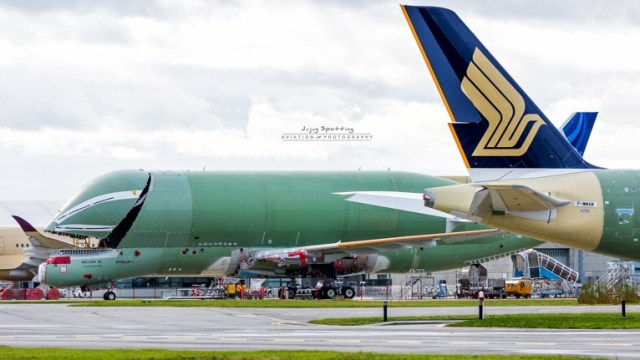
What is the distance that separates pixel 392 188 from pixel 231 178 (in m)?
9.81

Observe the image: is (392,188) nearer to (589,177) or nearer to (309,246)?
(309,246)

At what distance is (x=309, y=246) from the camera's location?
6931 cm

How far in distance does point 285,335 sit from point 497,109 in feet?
29.5

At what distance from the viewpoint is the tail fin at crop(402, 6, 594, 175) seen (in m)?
33.4

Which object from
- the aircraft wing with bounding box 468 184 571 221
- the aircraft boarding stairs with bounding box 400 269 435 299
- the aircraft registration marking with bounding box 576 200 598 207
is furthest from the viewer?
the aircraft boarding stairs with bounding box 400 269 435 299

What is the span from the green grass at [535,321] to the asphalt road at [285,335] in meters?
1.21

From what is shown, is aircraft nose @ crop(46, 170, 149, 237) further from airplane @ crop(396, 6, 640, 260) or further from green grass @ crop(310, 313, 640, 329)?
airplane @ crop(396, 6, 640, 260)

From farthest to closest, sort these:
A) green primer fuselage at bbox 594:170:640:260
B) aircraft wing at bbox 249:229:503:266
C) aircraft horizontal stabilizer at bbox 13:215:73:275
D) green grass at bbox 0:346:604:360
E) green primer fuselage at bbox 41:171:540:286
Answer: aircraft horizontal stabilizer at bbox 13:215:73:275 → green primer fuselage at bbox 41:171:540:286 → aircraft wing at bbox 249:229:503:266 → green primer fuselage at bbox 594:170:640:260 → green grass at bbox 0:346:604:360

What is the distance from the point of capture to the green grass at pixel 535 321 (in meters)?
34.8

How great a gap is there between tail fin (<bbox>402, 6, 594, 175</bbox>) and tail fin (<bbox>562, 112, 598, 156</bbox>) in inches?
1376

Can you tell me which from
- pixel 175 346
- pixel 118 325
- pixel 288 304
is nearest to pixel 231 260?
pixel 288 304

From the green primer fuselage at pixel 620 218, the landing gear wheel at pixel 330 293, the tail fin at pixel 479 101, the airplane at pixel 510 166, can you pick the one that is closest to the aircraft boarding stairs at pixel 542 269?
the landing gear wheel at pixel 330 293

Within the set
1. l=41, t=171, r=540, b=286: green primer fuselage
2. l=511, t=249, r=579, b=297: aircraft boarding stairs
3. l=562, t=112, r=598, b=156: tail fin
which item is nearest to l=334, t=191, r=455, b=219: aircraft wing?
l=41, t=171, r=540, b=286: green primer fuselage

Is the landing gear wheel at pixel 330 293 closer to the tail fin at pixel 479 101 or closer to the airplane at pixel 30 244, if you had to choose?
the airplane at pixel 30 244
